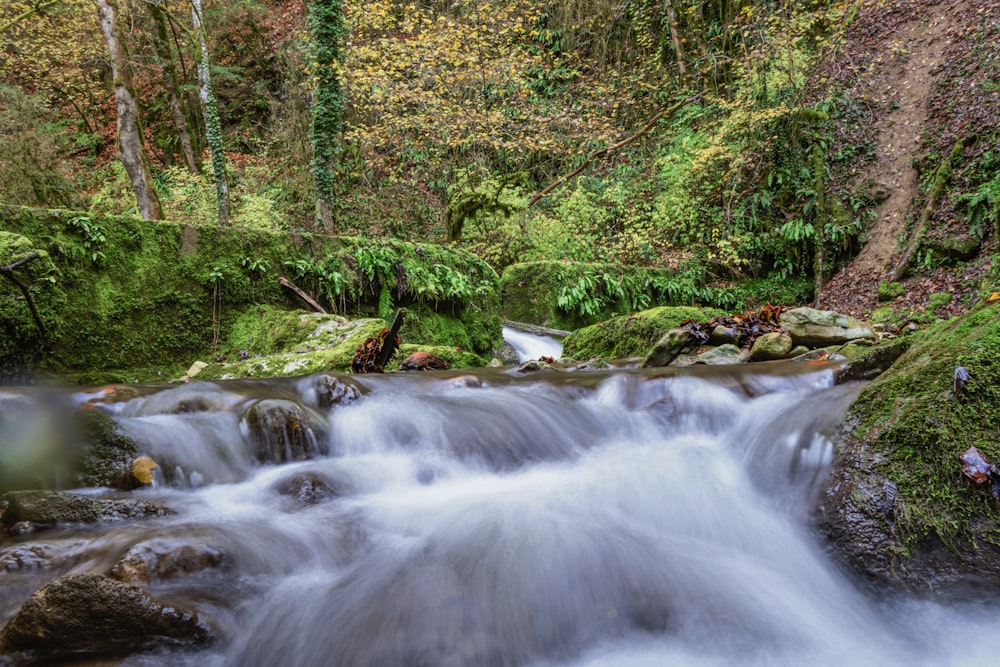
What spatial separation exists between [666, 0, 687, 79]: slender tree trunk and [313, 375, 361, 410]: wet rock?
16.1 metres

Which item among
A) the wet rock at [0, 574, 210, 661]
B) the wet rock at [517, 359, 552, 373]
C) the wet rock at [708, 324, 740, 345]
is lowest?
the wet rock at [517, 359, 552, 373]

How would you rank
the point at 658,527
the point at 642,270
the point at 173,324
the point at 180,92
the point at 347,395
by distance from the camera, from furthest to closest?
the point at 180,92 → the point at 642,270 → the point at 173,324 → the point at 347,395 → the point at 658,527

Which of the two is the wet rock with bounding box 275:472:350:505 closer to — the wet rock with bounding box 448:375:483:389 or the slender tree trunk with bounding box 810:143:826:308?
the wet rock with bounding box 448:375:483:389

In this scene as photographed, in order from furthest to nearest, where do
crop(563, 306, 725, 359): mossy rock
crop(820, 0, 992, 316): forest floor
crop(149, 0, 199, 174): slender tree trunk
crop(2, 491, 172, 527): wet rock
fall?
crop(149, 0, 199, 174): slender tree trunk, crop(820, 0, 992, 316): forest floor, crop(563, 306, 725, 359): mossy rock, crop(2, 491, 172, 527): wet rock

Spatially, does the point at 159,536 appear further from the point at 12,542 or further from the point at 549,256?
the point at 549,256

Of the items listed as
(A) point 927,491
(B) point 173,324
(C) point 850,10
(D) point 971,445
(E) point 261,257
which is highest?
(C) point 850,10

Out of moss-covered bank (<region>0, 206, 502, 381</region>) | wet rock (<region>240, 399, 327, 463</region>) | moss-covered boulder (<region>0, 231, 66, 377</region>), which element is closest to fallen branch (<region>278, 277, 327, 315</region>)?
moss-covered bank (<region>0, 206, 502, 381</region>)

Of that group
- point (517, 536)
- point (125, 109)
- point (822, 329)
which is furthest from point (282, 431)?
point (125, 109)

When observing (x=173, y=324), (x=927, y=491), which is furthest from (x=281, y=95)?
(x=927, y=491)

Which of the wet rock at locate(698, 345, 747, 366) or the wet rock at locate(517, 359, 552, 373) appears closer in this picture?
the wet rock at locate(698, 345, 747, 366)

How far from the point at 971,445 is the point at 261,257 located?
7260 millimetres

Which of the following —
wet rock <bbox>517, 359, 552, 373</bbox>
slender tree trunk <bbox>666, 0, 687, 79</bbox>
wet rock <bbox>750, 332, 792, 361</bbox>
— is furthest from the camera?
slender tree trunk <bbox>666, 0, 687, 79</bbox>

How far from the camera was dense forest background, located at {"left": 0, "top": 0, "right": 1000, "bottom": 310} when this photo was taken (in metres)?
12.1

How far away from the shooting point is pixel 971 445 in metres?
2.33
